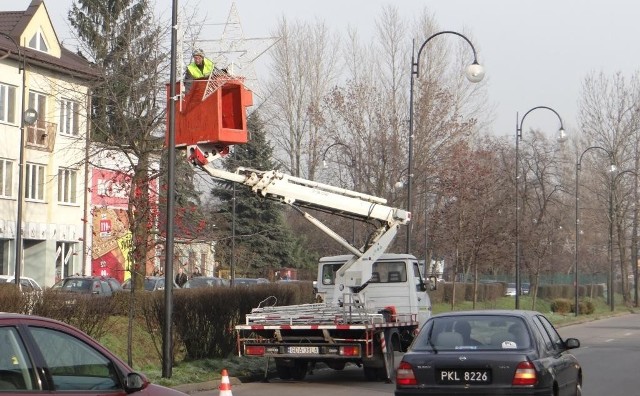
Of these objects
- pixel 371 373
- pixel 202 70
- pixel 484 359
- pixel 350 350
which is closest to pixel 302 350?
pixel 350 350

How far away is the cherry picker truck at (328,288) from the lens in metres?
18.5

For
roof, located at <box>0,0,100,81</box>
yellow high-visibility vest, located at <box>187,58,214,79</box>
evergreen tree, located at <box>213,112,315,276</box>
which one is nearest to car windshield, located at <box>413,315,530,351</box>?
yellow high-visibility vest, located at <box>187,58,214,79</box>

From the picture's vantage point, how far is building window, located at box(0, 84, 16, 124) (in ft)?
148

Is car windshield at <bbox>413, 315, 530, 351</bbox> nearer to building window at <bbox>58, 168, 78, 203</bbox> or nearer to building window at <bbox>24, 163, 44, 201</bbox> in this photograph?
building window at <bbox>24, 163, 44, 201</bbox>

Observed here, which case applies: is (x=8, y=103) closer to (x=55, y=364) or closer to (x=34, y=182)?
(x=34, y=182)

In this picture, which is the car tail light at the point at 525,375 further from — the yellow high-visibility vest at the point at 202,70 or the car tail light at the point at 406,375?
the yellow high-visibility vest at the point at 202,70

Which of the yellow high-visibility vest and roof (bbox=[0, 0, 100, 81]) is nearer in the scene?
the yellow high-visibility vest

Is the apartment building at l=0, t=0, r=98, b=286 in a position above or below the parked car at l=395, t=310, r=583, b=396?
above

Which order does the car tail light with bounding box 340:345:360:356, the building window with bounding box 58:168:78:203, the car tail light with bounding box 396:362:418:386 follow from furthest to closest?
the building window with bounding box 58:168:78:203 < the car tail light with bounding box 340:345:360:356 < the car tail light with bounding box 396:362:418:386

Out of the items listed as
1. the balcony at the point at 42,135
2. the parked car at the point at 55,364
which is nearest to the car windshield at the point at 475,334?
the parked car at the point at 55,364

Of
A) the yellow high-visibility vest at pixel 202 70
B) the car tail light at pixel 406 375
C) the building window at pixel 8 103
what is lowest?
the car tail light at pixel 406 375

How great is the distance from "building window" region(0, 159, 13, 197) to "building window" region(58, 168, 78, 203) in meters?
3.02

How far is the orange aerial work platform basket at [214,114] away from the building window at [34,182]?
2932cm

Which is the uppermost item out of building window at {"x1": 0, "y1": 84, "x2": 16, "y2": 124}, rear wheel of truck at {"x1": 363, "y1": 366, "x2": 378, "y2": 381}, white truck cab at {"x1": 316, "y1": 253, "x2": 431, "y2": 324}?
building window at {"x1": 0, "y1": 84, "x2": 16, "y2": 124}
